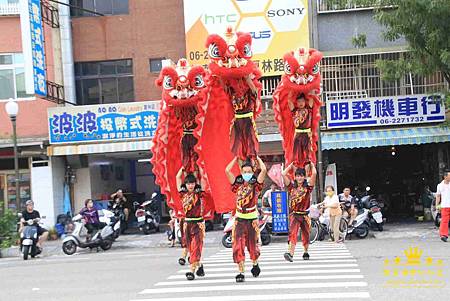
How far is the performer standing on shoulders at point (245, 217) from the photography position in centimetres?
960

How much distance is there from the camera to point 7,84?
69.5 feet

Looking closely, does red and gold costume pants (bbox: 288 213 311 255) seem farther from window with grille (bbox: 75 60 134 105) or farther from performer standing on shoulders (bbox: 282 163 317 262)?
window with grille (bbox: 75 60 134 105)

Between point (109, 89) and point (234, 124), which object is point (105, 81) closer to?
point (109, 89)

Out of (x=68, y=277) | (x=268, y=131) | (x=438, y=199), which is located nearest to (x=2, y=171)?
(x=268, y=131)

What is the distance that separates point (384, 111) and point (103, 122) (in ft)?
29.3

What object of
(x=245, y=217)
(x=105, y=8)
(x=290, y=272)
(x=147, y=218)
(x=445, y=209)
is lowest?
(x=147, y=218)

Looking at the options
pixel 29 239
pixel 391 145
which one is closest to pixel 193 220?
pixel 29 239

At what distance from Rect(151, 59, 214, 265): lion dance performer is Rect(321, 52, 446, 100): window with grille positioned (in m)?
9.48

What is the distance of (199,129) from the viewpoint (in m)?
10.5

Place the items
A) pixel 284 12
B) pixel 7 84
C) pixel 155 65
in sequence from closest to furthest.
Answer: pixel 284 12 < pixel 7 84 < pixel 155 65

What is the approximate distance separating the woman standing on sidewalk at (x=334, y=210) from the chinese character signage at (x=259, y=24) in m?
5.41

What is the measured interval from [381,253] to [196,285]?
189 inches

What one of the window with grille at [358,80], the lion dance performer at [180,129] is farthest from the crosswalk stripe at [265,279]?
the window with grille at [358,80]

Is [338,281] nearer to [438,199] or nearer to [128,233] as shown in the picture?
[438,199]
